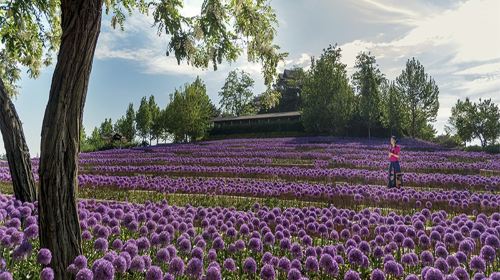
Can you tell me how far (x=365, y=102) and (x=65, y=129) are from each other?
180 ft

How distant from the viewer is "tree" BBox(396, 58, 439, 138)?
63.1 metres

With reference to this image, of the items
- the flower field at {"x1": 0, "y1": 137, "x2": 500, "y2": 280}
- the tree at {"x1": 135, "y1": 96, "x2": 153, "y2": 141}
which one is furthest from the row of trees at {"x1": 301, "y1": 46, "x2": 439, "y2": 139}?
the flower field at {"x1": 0, "y1": 137, "x2": 500, "y2": 280}

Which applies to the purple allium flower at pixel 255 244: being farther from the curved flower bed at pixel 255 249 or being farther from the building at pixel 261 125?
the building at pixel 261 125

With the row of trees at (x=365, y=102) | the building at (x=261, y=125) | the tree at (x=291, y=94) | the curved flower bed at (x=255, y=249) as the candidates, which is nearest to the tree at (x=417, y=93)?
the row of trees at (x=365, y=102)

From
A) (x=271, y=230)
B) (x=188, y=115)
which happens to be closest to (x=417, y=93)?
(x=188, y=115)

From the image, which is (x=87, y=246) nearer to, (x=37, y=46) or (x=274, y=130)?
(x=37, y=46)

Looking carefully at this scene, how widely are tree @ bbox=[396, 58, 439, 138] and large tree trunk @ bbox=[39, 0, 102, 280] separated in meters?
61.3

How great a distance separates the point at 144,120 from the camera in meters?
70.2

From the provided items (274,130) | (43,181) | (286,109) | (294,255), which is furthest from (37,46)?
(286,109)

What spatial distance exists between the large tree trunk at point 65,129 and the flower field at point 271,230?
421 millimetres

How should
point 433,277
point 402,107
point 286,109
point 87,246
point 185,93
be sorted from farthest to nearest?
point 286,109 → point 185,93 → point 402,107 → point 87,246 → point 433,277

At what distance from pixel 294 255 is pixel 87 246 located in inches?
153

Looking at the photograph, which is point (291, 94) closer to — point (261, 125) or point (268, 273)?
point (261, 125)

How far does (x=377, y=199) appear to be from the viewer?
603 inches
